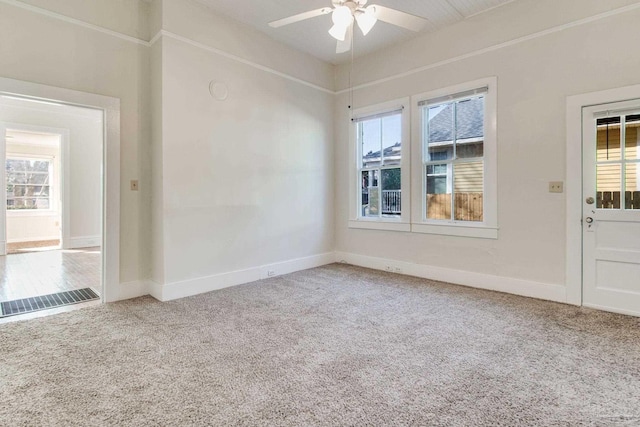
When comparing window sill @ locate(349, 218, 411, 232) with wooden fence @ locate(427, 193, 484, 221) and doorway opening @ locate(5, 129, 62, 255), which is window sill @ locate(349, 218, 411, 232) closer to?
wooden fence @ locate(427, 193, 484, 221)

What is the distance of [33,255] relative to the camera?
616 cm

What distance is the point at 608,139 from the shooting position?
3166 millimetres

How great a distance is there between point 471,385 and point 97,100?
4127 millimetres

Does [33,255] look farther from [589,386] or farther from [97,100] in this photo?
[589,386]

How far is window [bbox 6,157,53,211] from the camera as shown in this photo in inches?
304

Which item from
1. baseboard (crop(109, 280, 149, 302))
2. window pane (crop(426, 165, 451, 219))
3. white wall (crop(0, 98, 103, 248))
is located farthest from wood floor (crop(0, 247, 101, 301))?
window pane (crop(426, 165, 451, 219))

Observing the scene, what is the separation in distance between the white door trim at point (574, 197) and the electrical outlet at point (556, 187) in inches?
2.0

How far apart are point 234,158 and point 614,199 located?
4.08 meters

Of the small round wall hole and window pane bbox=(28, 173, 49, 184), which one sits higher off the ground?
the small round wall hole

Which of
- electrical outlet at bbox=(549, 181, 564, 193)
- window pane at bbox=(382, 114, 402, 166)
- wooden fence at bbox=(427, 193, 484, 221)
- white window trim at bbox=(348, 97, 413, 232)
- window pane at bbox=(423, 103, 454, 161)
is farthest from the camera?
window pane at bbox=(382, 114, 402, 166)

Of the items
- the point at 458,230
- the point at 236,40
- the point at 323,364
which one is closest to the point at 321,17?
the point at 236,40

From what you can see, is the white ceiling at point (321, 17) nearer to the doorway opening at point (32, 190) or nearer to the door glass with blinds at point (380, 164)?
the door glass with blinds at point (380, 164)

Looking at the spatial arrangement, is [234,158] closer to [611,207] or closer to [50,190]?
[611,207]

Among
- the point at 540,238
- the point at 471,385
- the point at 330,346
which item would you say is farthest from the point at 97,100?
the point at 540,238
